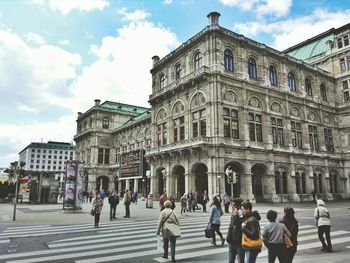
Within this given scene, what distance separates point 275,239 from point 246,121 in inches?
1120

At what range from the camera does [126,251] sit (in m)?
8.63

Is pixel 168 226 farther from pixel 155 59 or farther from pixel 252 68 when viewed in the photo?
pixel 155 59

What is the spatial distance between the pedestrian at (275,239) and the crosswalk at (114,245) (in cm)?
259

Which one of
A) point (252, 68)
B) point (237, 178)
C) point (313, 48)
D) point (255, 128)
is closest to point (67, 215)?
point (237, 178)

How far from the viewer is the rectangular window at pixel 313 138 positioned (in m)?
40.2

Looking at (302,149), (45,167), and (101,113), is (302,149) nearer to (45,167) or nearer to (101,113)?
(101,113)

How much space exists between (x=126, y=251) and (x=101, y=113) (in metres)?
57.5

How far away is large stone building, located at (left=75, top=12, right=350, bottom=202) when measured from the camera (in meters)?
31.4

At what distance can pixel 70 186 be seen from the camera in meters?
22.1

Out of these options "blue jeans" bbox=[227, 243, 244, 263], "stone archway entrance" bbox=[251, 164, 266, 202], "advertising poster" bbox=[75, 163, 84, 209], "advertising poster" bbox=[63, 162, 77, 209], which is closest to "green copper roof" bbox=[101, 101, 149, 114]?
"stone archway entrance" bbox=[251, 164, 266, 202]

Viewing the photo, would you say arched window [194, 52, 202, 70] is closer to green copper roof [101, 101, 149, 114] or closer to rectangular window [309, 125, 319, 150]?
rectangular window [309, 125, 319, 150]

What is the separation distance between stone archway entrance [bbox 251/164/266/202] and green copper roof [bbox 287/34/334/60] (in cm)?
2560

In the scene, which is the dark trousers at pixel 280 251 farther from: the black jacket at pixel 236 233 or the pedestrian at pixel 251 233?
the black jacket at pixel 236 233

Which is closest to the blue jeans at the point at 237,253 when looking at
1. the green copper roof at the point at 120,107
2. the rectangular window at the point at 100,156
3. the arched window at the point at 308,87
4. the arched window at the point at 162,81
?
the arched window at the point at 162,81
